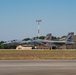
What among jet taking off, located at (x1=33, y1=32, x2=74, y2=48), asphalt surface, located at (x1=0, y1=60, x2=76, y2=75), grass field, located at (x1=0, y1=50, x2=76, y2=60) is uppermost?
jet taking off, located at (x1=33, y1=32, x2=74, y2=48)

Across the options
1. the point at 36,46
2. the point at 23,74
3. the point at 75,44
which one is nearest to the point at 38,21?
the point at 36,46

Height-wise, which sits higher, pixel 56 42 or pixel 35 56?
pixel 56 42

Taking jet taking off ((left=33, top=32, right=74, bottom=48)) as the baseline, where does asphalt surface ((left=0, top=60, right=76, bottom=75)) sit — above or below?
below

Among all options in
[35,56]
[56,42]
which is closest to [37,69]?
[35,56]

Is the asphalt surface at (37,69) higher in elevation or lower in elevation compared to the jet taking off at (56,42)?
lower

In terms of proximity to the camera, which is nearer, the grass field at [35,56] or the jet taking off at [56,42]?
the grass field at [35,56]

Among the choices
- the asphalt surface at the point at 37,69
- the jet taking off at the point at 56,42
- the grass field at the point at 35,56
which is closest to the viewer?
the asphalt surface at the point at 37,69

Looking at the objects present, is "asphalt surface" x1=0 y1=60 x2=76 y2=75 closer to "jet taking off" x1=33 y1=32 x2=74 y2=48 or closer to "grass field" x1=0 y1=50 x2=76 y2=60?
"grass field" x1=0 y1=50 x2=76 y2=60

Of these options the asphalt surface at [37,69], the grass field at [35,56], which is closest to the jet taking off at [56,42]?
the grass field at [35,56]

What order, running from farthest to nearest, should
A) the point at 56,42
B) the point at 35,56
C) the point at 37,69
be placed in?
the point at 56,42 < the point at 35,56 < the point at 37,69

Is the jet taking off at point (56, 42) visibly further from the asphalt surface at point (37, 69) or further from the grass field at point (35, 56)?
the asphalt surface at point (37, 69)

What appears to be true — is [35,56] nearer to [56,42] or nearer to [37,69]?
[37,69]

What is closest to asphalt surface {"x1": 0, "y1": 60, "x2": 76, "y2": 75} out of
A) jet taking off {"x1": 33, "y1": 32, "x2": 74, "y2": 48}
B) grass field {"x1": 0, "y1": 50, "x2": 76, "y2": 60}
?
grass field {"x1": 0, "y1": 50, "x2": 76, "y2": 60}

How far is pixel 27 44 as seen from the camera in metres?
95.9
